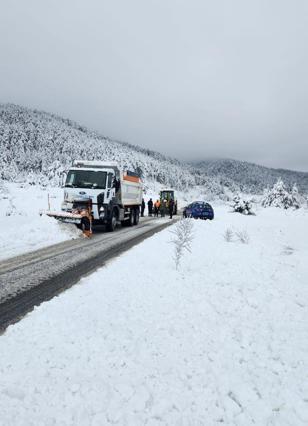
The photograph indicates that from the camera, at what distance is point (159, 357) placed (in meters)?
4.32

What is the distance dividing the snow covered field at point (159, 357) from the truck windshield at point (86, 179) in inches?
449

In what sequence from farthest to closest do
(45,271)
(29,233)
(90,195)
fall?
(90,195), (29,233), (45,271)

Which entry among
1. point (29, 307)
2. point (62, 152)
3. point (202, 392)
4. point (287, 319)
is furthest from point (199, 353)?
point (62, 152)

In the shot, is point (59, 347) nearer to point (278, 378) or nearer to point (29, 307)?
point (29, 307)

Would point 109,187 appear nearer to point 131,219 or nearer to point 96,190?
point 96,190

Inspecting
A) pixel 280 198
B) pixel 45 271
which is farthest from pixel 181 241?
pixel 280 198

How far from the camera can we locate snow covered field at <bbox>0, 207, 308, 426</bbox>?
10.7 ft

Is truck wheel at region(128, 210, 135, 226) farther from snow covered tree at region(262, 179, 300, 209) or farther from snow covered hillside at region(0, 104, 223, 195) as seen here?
snow covered hillside at region(0, 104, 223, 195)

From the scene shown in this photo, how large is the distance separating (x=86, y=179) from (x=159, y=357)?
15.3 metres

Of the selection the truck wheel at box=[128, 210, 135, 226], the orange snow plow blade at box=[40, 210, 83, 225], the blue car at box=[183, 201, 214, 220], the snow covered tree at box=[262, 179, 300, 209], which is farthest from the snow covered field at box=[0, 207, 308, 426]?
the snow covered tree at box=[262, 179, 300, 209]

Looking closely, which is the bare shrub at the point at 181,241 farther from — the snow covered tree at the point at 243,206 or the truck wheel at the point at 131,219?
the snow covered tree at the point at 243,206

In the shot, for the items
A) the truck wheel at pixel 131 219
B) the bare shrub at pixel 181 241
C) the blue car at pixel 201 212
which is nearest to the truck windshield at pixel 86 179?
the truck wheel at pixel 131 219

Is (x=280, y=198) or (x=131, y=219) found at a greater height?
(x=131, y=219)

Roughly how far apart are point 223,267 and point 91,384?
6670 mm
